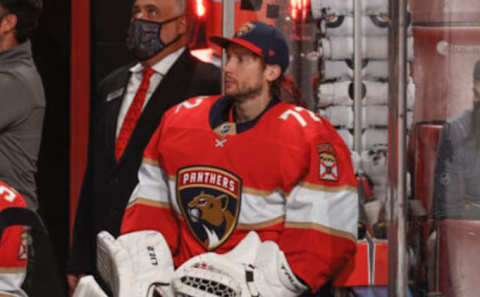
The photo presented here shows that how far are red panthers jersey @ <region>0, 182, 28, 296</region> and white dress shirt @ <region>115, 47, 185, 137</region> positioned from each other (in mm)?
387

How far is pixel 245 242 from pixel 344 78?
0.49 metres

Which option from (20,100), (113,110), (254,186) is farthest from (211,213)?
(20,100)

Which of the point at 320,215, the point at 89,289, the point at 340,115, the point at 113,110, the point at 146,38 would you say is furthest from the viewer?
the point at 113,110

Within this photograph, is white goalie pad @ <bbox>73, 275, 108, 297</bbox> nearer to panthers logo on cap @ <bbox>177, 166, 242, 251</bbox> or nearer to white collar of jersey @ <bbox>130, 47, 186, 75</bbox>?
panthers logo on cap @ <bbox>177, 166, 242, 251</bbox>

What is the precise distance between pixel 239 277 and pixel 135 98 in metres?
0.66

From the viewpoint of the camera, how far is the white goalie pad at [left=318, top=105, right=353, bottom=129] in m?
2.10

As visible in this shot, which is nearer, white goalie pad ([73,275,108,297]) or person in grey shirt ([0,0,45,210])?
white goalie pad ([73,275,108,297])

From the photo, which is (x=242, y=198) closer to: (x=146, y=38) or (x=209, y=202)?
(x=209, y=202)

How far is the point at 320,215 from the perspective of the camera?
2.01m

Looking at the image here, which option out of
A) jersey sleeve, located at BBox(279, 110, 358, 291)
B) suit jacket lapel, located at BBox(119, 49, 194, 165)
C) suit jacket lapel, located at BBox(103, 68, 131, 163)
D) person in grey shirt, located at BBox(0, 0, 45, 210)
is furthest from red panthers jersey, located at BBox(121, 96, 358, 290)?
person in grey shirt, located at BBox(0, 0, 45, 210)

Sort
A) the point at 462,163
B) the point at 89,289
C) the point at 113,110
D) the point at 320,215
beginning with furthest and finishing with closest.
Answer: the point at 113,110
the point at 89,289
the point at 320,215
the point at 462,163

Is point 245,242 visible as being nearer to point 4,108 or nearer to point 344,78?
point 344,78

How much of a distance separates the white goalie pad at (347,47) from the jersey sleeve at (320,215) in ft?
0.65

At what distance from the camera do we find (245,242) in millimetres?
2090
